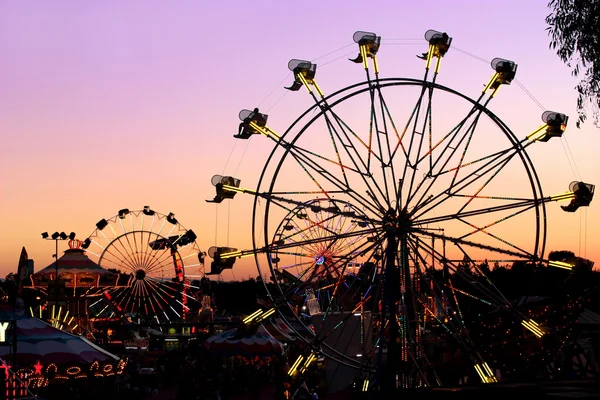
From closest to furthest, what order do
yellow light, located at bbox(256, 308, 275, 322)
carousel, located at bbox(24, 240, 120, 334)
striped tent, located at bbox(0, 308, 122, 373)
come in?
1. yellow light, located at bbox(256, 308, 275, 322)
2. striped tent, located at bbox(0, 308, 122, 373)
3. carousel, located at bbox(24, 240, 120, 334)

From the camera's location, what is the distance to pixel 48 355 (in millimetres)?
23500

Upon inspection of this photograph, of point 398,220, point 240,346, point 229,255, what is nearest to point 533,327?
point 398,220

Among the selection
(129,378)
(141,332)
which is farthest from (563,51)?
(141,332)

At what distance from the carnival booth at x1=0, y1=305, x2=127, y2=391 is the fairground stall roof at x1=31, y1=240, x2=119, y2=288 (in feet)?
70.9

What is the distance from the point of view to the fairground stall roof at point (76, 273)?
46562mm

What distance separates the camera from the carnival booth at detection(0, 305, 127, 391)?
2328 cm

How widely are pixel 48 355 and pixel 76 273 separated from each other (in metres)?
24.1

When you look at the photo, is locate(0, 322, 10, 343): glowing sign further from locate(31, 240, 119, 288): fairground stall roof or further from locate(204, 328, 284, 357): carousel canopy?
locate(31, 240, 119, 288): fairground stall roof

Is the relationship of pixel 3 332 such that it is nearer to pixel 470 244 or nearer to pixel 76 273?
pixel 470 244

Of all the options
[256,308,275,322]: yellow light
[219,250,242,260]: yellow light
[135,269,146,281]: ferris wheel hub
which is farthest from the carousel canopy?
[135,269,146,281]: ferris wheel hub

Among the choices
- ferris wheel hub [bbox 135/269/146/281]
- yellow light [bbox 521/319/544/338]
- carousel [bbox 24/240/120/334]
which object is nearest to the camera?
yellow light [bbox 521/319/544/338]

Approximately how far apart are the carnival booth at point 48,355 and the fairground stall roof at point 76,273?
70.9 feet

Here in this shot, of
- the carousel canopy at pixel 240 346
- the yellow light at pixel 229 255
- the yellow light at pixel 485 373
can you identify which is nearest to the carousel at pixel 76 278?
the carousel canopy at pixel 240 346

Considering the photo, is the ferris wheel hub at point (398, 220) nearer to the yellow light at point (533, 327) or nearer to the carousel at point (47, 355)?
the yellow light at point (533, 327)
